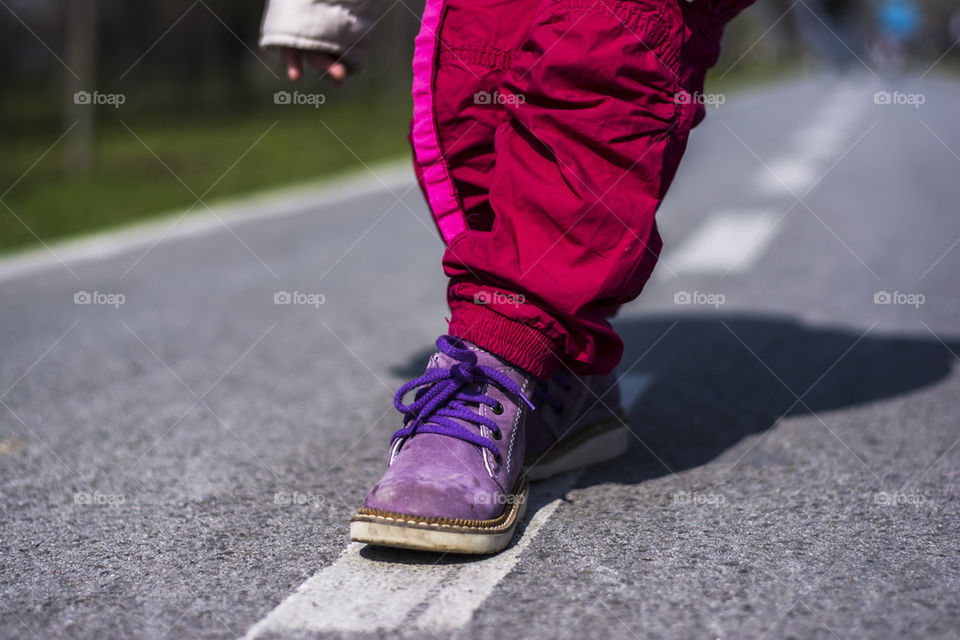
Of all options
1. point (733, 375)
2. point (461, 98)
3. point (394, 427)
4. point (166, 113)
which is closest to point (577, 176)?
point (461, 98)

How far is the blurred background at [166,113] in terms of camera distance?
26.8 feet

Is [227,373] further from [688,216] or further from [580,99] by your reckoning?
[688,216]

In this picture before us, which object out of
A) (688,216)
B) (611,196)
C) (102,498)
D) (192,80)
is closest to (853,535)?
(611,196)

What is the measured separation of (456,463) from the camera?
158cm

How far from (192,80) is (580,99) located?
28319mm

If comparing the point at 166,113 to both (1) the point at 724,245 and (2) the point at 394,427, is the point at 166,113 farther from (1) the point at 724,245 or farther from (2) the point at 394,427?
(2) the point at 394,427

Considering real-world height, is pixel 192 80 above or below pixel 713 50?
above

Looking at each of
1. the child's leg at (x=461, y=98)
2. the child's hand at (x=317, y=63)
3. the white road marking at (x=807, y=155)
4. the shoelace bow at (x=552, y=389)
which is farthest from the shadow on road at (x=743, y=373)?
the white road marking at (x=807, y=155)

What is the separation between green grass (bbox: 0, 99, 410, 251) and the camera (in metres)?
7.01

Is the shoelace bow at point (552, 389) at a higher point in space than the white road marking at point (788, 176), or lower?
lower

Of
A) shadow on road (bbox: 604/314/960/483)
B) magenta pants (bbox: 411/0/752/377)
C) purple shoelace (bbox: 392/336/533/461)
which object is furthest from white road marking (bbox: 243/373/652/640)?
shadow on road (bbox: 604/314/960/483)

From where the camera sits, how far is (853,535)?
1.60 meters

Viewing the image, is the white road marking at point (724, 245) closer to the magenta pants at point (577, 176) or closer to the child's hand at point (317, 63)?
the child's hand at point (317, 63)

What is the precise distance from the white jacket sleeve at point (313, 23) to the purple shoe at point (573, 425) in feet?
2.45
